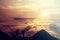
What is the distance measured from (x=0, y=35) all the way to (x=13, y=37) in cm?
116

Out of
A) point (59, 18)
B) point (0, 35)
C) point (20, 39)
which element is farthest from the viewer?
point (0, 35)

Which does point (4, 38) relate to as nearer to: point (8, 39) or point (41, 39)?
point (8, 39)

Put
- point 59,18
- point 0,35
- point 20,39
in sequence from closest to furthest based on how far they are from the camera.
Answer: point 59,18 < point 20,39 < point 0,35

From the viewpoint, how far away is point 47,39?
6.57 metres

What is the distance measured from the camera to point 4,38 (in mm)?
6613

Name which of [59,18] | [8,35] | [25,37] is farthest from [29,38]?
[59,18]

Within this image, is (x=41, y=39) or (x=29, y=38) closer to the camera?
(x=29, y=38)

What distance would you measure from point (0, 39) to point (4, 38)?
0.26 m

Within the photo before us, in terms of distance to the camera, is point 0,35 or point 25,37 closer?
point 25,37

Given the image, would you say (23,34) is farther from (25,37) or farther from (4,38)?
(4,38)

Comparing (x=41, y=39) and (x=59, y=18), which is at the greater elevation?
(x=59, y=18)

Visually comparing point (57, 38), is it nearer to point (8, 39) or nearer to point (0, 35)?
point (8, 39)

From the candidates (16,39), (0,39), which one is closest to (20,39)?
(16,39)

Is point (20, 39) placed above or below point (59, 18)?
below
